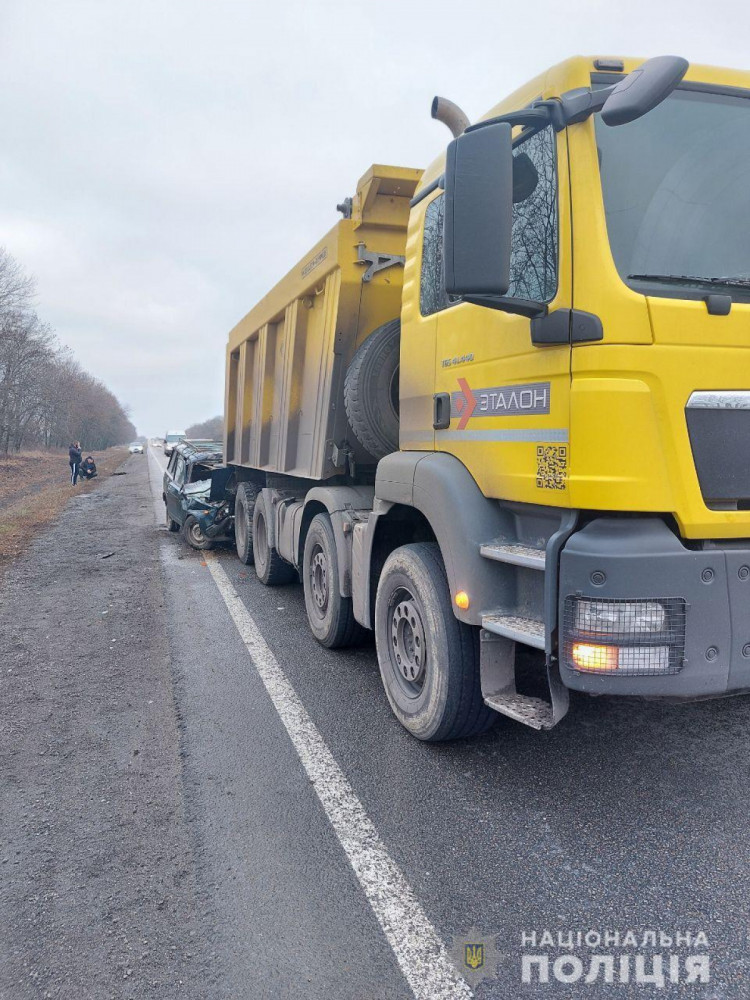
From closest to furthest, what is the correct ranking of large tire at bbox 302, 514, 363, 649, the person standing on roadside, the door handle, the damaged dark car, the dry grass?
the door handle < large tire at bbox 302, 514, 363, 649 < the damaged dark car < the dry grass < the person standing on roadside

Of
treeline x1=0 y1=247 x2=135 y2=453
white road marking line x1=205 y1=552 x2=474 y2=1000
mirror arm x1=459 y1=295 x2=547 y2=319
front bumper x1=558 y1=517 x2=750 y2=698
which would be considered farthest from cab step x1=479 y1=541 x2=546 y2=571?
treeline x1=0 y1=247 x2=135 y2=453

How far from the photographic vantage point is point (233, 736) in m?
3.97

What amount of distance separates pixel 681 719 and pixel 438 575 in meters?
1.77

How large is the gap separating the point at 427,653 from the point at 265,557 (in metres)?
4.66

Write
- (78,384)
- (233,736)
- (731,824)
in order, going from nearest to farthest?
(731,824) < (233,736) < (78,384)

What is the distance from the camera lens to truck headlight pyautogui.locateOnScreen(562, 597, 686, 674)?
251cm

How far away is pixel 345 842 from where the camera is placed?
2912 millimetres

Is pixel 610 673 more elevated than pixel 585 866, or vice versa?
pixel 610 673

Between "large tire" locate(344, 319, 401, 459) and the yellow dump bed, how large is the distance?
44 centimetres

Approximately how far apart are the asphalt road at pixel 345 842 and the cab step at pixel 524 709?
506 millimetres

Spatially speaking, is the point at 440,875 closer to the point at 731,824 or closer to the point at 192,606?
the point at 731,824

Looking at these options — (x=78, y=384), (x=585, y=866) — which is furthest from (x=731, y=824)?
(x=78, y=384)

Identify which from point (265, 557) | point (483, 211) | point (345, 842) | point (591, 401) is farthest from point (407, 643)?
point (265, 557)

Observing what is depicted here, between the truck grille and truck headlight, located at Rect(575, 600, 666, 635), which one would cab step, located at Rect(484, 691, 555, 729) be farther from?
the truck grille
